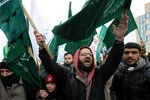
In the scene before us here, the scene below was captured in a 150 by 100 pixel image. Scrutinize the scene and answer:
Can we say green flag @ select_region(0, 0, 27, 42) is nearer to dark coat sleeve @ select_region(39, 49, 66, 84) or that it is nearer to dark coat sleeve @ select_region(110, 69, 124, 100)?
dark coat sleeve @ select_region(39, 49, 66, 84)

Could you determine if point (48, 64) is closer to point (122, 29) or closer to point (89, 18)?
point (89, 18)

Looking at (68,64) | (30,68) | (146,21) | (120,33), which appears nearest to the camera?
(120,33)

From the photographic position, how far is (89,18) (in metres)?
4.50

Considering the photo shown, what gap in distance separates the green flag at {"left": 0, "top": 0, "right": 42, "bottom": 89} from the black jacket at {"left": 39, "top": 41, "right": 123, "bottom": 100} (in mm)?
306

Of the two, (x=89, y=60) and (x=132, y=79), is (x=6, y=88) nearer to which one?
(x=89, y=60)

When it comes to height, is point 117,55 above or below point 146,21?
below

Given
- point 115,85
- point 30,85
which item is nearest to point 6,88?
point 30,85

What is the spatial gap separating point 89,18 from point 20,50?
0.98 meters

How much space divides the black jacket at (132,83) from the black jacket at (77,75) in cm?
33

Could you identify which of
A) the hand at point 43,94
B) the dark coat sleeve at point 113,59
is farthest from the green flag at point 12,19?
the dark coat sleeve at point 113,59

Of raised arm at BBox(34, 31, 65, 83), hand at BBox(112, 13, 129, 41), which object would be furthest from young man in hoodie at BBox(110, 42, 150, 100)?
raised arm at BBox(34, 31, 65, 83)

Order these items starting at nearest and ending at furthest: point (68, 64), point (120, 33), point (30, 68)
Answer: point (120, 33), point (30, 68), point (68, 64)

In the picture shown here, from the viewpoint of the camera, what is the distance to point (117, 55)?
4.39 m

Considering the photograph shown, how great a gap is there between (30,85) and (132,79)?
138 centimetres
